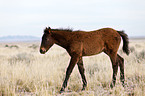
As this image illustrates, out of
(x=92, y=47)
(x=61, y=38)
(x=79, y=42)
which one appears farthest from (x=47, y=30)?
(x=92, y=47)

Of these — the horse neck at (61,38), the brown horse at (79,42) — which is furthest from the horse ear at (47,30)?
the horse neck at (61,38)

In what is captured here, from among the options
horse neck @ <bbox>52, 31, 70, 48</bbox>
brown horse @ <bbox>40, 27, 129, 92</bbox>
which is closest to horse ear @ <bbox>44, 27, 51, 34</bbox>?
brown horse @ <bbox>40, 27, 129, 92</bbox>

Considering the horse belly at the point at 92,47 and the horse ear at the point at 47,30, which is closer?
the horse ear at the point at 47,30

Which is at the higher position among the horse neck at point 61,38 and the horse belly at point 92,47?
the horse neck at point 61,38

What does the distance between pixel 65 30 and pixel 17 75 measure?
2.86m

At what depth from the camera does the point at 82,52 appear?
5.34 metres

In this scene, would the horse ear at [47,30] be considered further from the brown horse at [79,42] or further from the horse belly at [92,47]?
the horse belly at [92,47]

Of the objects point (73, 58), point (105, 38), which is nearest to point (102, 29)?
point (105, 38)

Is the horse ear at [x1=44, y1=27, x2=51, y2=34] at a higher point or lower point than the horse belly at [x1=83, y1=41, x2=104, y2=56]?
higher

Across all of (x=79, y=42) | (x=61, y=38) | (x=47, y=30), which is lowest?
(x=79, y=42)

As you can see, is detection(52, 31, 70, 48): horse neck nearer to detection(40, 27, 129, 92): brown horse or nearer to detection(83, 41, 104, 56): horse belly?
detection(40, 27, 129, 92): brown horse

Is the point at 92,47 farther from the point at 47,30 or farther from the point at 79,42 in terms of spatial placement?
the point at 47,30

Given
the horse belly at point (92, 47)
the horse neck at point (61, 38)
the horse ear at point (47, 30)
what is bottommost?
the horse belly at point (92, 47)

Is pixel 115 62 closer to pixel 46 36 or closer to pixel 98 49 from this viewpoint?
pixel 98 49
